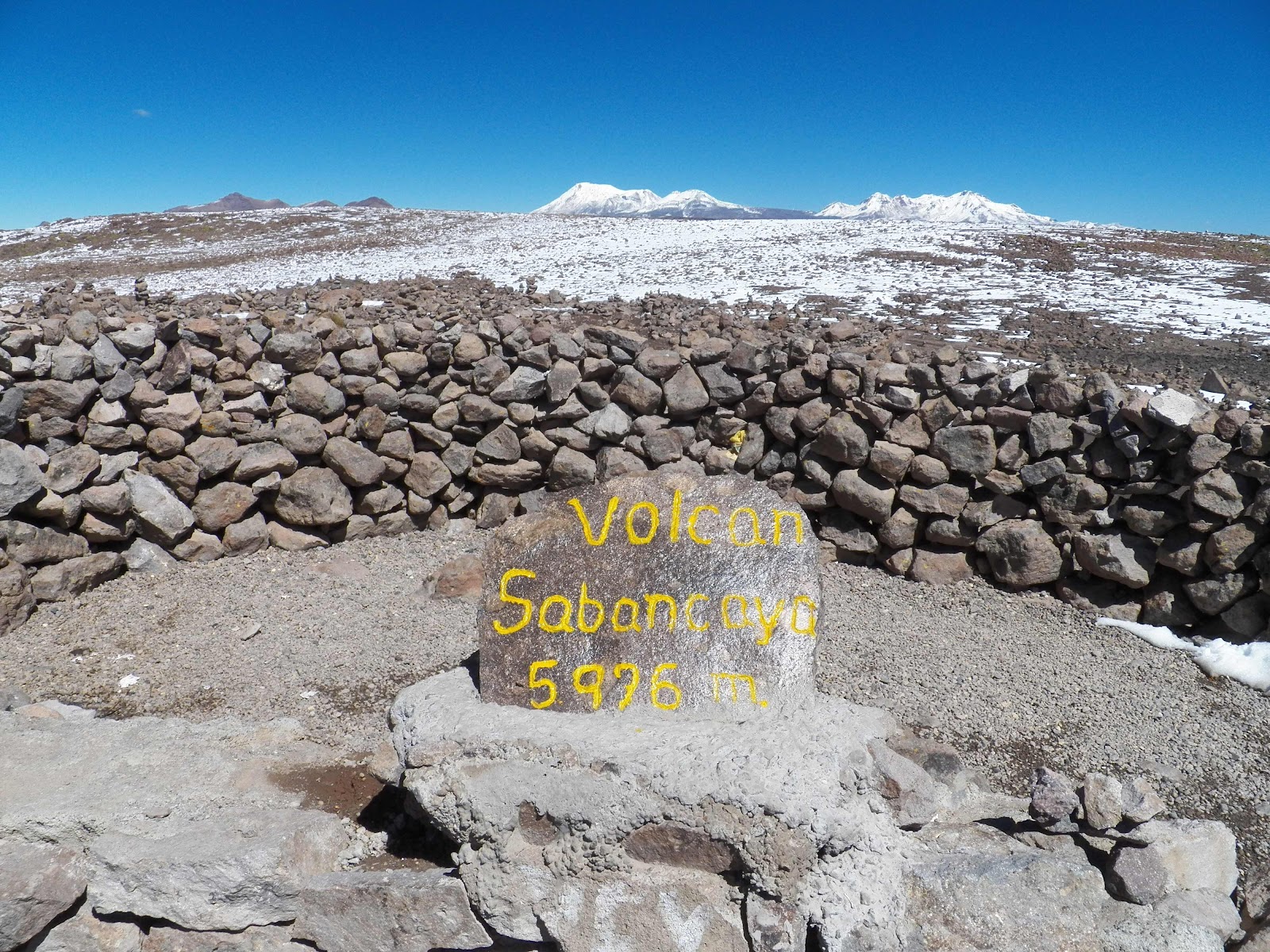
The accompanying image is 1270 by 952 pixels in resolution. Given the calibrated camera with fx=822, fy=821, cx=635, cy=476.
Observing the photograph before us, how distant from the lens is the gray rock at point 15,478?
556cm

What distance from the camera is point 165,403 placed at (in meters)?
6.29

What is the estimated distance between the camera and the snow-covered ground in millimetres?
12266

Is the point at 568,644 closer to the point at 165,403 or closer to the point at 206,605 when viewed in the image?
the point at 206,605

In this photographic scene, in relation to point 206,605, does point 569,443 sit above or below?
above

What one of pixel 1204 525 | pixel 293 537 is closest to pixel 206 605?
pixel 293 537

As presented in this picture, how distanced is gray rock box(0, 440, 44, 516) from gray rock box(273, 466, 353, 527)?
1.60m

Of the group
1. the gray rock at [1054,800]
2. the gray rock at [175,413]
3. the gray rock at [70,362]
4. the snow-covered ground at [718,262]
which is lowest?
the gray rock at [1054,800]

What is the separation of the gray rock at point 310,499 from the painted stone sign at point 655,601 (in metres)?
3.22

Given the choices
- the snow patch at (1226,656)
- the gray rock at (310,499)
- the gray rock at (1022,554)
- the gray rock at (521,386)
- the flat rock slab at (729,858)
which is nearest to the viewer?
the flat rock slab at (729,858)

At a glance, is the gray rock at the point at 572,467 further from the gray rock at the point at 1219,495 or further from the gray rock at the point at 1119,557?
the gray rock at the point at 1219,495

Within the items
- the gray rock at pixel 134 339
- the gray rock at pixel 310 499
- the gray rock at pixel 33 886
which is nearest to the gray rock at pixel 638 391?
the gray rock at pixel 310 499

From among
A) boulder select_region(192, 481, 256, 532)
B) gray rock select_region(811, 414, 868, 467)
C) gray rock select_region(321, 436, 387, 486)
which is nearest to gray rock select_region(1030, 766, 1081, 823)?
gray rock select_region(811, 414, 868, 467)

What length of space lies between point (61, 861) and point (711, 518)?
9.41 feet

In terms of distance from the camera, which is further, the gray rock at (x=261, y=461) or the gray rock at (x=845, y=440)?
the gray rock at (x=261, y=461)
